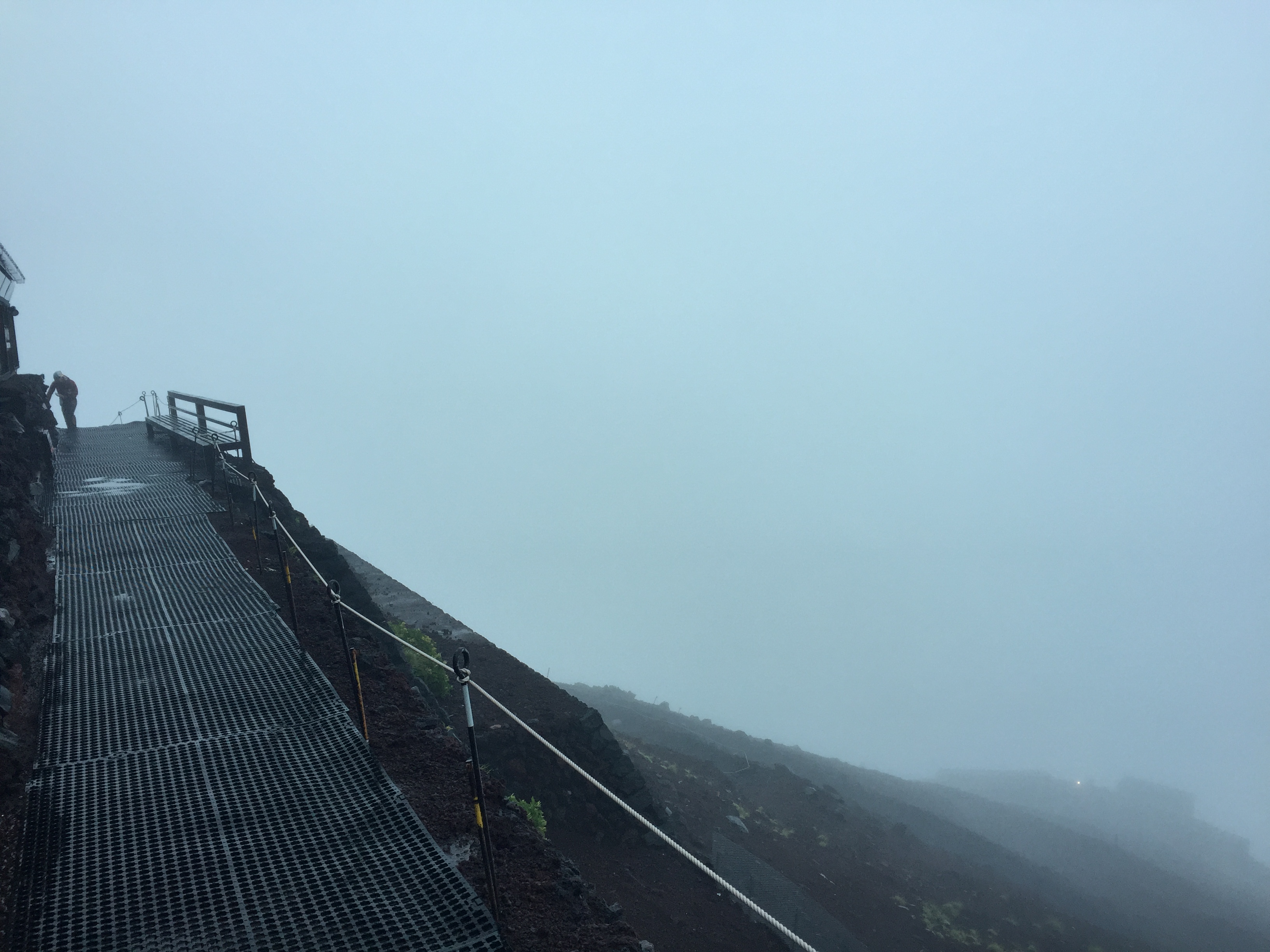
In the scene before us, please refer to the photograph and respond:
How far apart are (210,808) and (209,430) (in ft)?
48.6

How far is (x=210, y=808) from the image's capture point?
5.13 meters

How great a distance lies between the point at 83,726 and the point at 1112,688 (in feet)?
746

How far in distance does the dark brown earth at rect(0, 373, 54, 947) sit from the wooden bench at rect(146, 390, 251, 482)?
2.82m

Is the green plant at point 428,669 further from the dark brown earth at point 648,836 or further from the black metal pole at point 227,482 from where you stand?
the black metal pole at point 227,482

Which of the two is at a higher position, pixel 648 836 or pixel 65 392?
pixel 65 392

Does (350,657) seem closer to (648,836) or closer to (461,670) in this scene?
(461,670)

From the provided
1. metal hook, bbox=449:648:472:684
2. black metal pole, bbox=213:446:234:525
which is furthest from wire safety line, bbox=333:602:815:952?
black metal pole, bbox=213:446:234:525

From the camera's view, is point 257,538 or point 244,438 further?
point 244,438

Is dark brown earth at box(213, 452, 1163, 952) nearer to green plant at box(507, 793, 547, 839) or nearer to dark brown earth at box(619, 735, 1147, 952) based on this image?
dark brown earth at box(619, 735, 1147, 952)

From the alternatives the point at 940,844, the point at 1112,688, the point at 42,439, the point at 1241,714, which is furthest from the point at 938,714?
the point at 42,439

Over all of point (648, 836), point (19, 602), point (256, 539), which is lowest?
point (648, 836)

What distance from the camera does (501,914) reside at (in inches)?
171

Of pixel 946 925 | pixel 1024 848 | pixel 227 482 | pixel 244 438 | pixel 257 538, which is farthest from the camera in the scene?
pixel 1024 848

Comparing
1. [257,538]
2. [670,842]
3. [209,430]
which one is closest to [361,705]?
[670,842]
